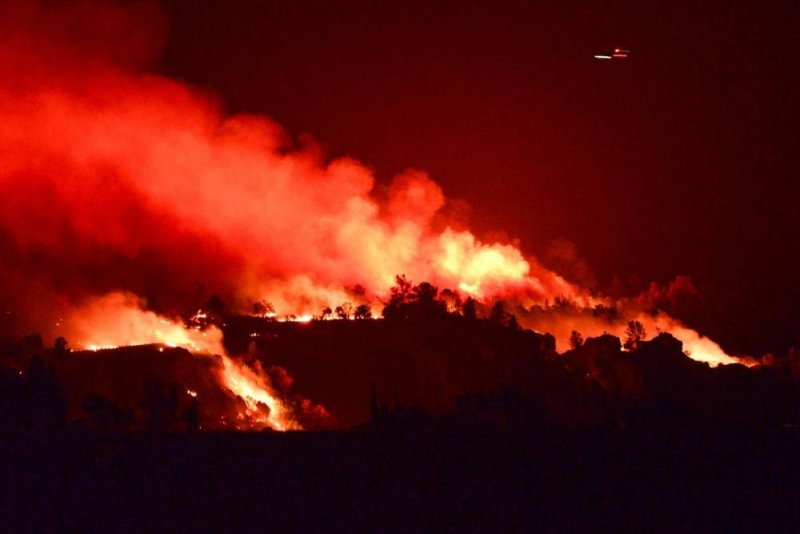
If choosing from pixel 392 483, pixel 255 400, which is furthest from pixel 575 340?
pixel 392 483

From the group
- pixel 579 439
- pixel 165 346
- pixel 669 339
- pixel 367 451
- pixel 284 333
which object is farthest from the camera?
pixel 669 339

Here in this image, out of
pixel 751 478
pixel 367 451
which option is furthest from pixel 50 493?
pixel 751 478

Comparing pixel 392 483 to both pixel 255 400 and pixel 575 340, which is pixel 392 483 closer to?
pixel 255 400

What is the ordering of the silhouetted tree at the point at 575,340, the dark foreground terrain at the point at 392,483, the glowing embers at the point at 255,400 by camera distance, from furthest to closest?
the silhouetted tree at the point at 575,340, the glowing embers at the point at 255,400, the dark foreground terrain at the point at 392,483

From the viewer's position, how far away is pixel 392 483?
14.2 meters

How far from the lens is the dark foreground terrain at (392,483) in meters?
12.9

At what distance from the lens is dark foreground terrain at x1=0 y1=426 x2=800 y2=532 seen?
12.9 m

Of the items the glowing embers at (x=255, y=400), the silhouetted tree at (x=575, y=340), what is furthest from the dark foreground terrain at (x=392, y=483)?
the silhouetted tree at (x=575, y=340)

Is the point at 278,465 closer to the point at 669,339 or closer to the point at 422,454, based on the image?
the point at 422,454

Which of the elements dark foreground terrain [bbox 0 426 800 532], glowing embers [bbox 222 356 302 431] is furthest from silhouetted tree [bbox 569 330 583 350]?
dark foreground terrain [bbox 0 426 800 532]

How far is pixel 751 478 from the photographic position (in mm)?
15008

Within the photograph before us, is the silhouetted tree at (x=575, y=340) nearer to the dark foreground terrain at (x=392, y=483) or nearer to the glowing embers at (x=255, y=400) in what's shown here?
the glowing embers at (x=255, y=400)

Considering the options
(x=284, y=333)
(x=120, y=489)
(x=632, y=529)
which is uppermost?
(x=284, y=333)

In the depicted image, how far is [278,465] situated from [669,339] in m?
78.0
